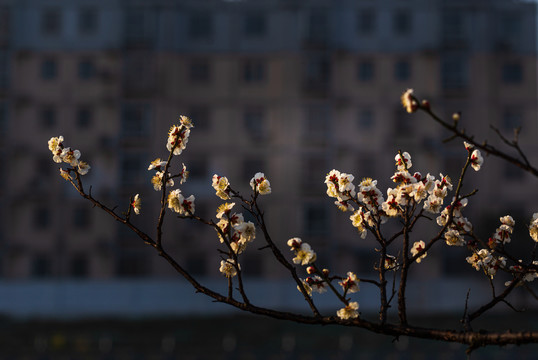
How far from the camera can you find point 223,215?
472cm

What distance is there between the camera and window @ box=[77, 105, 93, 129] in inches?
1507

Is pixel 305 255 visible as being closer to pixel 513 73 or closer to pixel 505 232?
pixel 505 232

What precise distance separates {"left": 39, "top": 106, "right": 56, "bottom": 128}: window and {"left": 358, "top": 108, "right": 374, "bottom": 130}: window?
2080 cm

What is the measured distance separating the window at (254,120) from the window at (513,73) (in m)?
16.8

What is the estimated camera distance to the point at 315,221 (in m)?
37.9

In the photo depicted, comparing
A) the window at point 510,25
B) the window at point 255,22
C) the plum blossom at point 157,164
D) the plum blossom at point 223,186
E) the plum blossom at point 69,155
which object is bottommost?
the plum blossom at point 223,186

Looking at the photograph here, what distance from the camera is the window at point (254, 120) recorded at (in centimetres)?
3853

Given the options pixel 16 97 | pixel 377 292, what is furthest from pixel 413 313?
pixel 16 97

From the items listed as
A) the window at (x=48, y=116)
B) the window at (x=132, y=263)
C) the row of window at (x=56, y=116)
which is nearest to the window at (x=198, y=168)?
the window at (x=132, y=263)

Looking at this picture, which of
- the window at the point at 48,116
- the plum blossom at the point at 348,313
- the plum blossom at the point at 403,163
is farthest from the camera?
the window at the point at 48,116

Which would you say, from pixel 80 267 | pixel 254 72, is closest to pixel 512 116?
pixel 254 72

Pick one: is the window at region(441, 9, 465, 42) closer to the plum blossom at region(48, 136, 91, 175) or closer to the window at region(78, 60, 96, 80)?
the window at region(78, 60, 96, 80)

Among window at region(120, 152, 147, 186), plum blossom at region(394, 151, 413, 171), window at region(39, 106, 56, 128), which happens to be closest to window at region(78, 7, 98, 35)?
window at region(39, 106, 56, 128)

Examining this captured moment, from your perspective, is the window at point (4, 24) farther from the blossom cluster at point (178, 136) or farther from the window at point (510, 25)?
the blossom cluster at point (178, 136)
